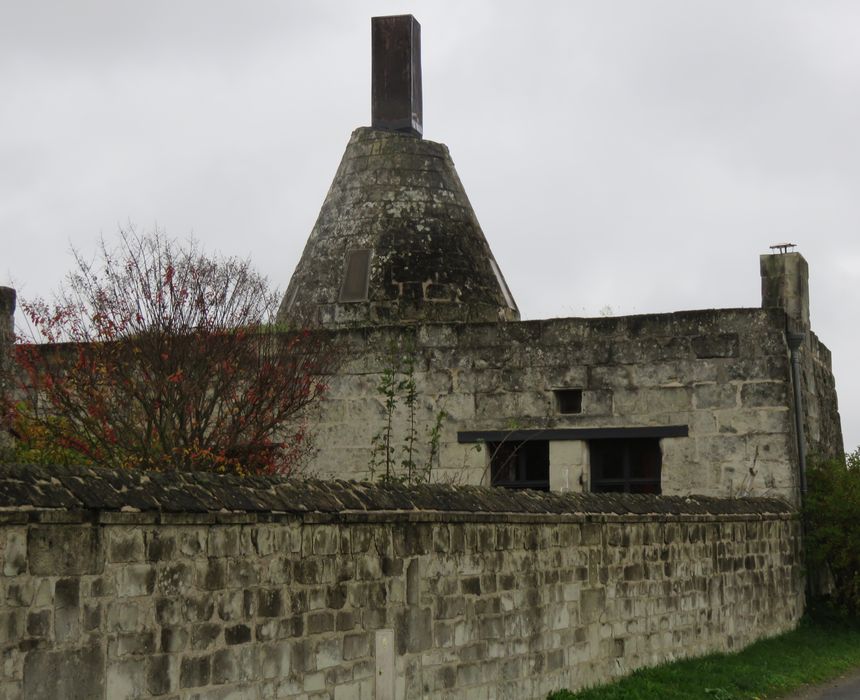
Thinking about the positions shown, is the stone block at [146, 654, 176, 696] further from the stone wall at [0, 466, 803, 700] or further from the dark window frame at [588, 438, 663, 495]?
the dark window frame at [588, 438, 663, 495]

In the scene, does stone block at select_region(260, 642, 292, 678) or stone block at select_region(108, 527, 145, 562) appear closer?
stone block at select_region(108, 527, 145, 562)

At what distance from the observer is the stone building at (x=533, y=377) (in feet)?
55.6

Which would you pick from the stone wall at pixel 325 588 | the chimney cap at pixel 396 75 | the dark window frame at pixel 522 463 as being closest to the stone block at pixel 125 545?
the stone wall at pixel 325 588

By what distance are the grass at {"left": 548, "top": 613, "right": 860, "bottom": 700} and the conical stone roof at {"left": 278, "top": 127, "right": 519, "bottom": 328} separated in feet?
19.4

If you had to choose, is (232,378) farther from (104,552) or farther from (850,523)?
(104,552)

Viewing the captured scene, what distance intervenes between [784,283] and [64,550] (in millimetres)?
13640

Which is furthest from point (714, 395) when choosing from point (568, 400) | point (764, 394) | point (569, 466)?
point (569, 466)

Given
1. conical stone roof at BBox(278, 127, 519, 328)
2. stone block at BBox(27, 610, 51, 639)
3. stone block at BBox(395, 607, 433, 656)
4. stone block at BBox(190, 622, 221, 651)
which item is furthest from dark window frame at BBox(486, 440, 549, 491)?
stone block at BBox(27, 610, 51, 639)

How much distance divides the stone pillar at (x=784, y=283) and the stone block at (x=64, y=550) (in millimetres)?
13221

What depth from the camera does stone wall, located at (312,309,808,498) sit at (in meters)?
16.9

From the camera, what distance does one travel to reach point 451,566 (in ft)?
30.6

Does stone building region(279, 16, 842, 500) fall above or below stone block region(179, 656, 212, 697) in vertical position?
above

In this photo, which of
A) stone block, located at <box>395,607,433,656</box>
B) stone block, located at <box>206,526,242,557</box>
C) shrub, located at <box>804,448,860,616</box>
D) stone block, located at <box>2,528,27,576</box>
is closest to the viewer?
stone block, located at <box>2,528,27,576</box>

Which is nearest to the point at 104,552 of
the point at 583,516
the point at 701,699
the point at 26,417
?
the point at 583,516
